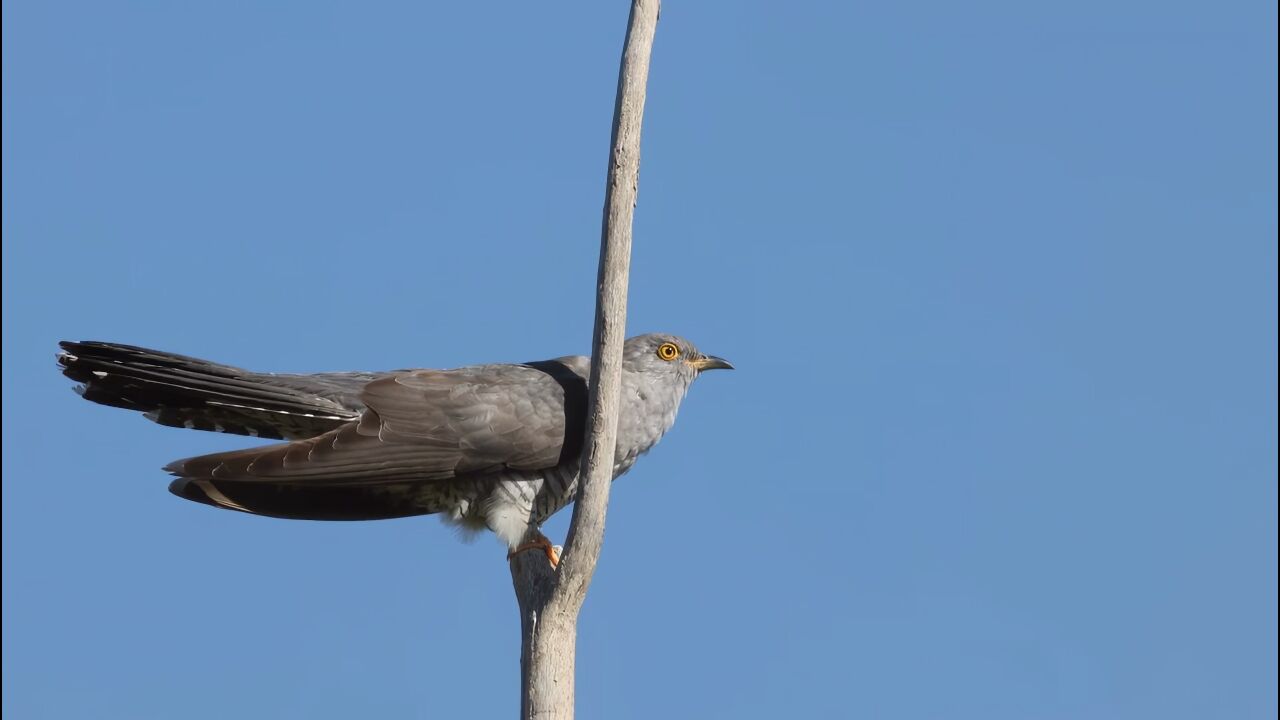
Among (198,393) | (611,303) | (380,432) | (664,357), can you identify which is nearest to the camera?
(611,303)

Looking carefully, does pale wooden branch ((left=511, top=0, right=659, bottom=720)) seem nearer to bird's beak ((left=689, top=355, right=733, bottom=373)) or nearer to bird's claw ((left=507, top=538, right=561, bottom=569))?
bird's claw ((left=507, top=538, right=561, bottom=569))

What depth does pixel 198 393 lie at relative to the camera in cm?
462

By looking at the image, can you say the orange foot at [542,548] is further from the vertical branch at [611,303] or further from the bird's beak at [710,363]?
the bird's beak at [710,363]

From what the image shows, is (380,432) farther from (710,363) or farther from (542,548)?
(710,363)

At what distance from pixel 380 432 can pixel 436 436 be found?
212 millimetres

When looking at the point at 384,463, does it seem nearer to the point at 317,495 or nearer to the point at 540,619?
the point at 317,495

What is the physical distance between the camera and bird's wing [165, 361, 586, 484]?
4.52 meters

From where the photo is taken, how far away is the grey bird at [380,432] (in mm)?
4535

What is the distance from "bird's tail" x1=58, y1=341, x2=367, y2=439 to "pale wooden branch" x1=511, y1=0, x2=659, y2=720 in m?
1.30

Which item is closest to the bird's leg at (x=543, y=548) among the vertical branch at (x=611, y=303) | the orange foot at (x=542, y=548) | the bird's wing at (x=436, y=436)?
the orange foot at (x=542, y=548)

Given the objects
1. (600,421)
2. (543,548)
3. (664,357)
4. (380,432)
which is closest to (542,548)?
(543,548)

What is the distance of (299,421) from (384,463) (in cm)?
50

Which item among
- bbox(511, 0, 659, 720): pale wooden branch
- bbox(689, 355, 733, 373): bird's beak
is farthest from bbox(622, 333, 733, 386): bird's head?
bbox(511, 0, 659, 720): pale wooden branch

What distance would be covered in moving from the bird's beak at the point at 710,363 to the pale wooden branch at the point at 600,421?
1.67 metres
